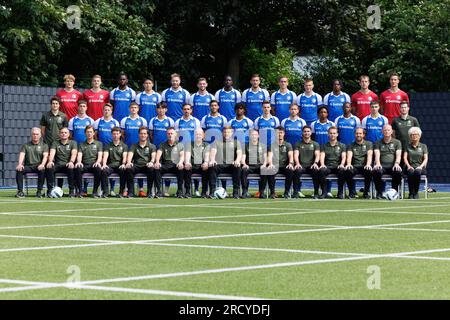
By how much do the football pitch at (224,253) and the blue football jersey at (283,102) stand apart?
5520 millimetres

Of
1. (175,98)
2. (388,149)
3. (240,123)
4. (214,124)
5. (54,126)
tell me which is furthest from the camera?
(175,98)

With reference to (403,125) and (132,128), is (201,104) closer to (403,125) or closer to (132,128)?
(132,128)

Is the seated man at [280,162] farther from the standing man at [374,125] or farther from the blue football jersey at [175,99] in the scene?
the blue football jersey at [175,99]

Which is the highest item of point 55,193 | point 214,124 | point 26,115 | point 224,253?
point 26,115

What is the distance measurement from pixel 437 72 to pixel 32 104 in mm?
16460

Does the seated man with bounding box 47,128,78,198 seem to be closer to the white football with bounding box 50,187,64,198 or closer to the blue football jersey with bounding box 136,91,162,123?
the white football with bounding box 50,187,64,198

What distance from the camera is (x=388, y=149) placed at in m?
22.5

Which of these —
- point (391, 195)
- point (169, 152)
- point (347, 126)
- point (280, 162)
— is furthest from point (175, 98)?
point (391, 195)

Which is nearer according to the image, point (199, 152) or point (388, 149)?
point (388, 149)

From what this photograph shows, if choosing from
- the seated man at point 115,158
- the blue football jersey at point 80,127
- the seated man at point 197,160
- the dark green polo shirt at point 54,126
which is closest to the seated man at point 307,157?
the seated man at point 197,160

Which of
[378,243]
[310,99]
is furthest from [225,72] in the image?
[378,243]

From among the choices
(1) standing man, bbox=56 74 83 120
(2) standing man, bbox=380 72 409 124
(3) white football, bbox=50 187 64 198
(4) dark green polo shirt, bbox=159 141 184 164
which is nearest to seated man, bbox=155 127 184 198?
(4) dark green polo shirt, bbox=159 141 184 164

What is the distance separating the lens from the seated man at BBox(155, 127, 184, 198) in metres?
22.8

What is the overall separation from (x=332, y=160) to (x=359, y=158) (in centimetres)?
55
